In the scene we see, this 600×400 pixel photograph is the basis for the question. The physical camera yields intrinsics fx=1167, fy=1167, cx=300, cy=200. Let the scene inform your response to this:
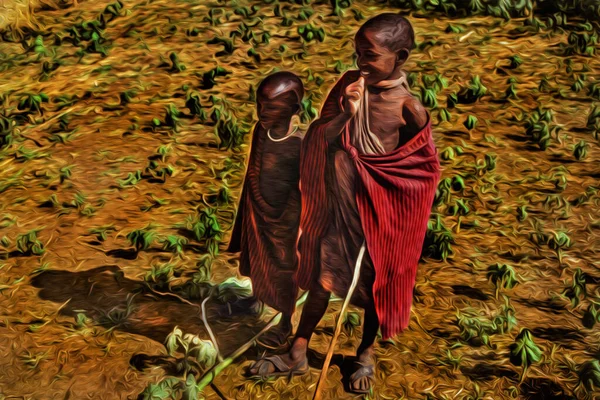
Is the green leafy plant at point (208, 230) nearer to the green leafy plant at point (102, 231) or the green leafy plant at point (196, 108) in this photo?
the green leafy plant at point (102, 231)

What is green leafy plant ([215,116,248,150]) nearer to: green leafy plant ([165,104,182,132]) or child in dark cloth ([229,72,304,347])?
green leafy plant ([165,104,182,132])

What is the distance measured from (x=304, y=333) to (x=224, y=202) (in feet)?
6.24

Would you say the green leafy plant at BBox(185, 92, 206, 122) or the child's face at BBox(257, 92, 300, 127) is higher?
the child's face at BBox(257, 92, 300, 127)

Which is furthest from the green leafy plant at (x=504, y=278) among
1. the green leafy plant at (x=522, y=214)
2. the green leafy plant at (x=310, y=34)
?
the green leafy plant at (x=310, y=34)

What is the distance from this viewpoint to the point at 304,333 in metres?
5.80

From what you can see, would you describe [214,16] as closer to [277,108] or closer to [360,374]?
[277,108]

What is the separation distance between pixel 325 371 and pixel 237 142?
2.88 meters

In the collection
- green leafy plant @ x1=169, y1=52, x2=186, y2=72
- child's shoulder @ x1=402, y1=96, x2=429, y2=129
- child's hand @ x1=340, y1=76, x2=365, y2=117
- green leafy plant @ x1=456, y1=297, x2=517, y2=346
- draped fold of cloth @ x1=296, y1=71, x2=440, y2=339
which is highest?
child's hand @ x1=340, y1=76, x2=365, y2=117

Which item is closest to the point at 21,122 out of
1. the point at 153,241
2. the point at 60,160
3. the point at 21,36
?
the point at 60,160

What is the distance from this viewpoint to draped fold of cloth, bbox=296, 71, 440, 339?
17.2 feet

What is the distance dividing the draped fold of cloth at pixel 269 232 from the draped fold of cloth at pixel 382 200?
0.13 meters

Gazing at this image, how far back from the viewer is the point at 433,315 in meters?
6.54

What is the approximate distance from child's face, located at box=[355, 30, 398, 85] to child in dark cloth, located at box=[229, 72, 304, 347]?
0.46m

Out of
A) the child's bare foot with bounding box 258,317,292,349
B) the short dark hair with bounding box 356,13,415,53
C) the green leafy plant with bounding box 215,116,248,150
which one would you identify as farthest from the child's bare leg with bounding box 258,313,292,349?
the green leafy plant with bounding box 215,116,248,150
